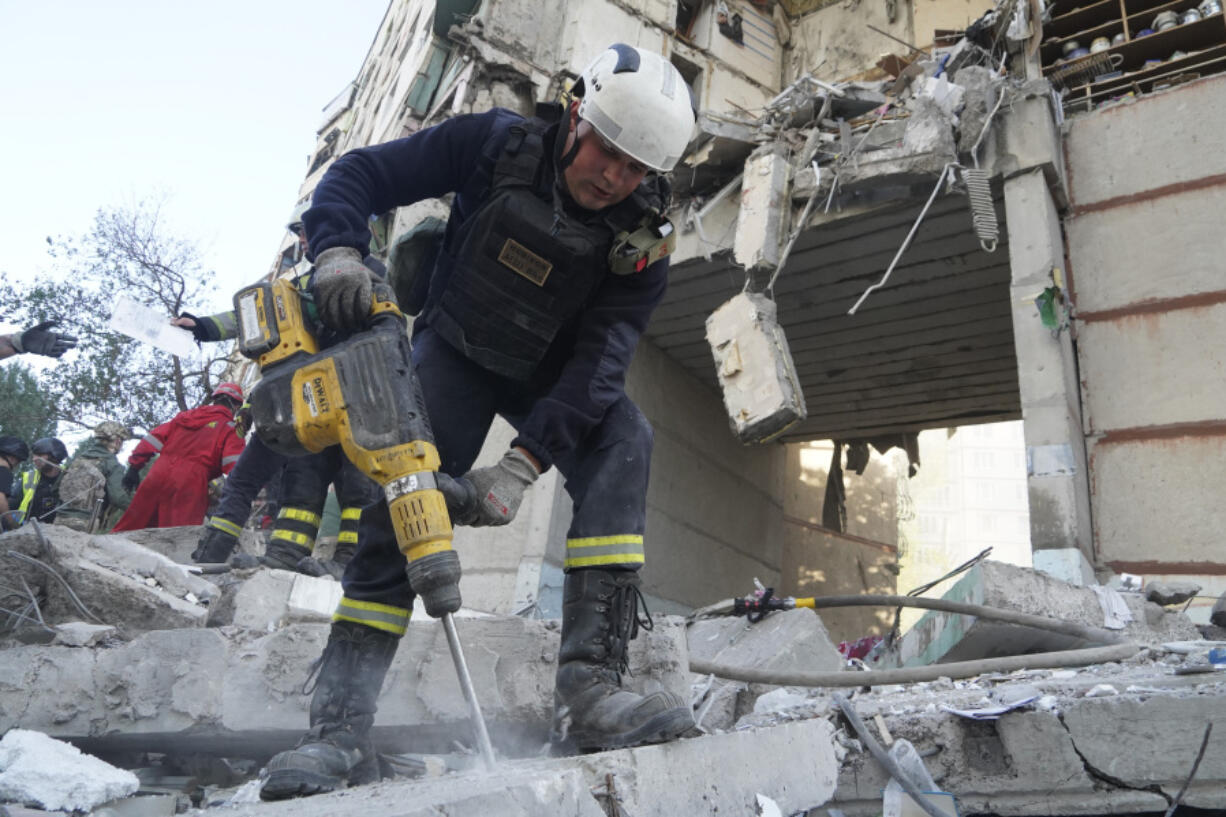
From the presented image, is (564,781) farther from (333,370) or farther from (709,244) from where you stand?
(709,244)

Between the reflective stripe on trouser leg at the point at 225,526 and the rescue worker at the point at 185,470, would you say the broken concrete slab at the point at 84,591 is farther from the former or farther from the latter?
the rescue worker at the point at 185,470

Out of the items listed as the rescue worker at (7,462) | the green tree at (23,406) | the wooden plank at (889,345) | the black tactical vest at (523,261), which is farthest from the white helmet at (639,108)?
the green tree at (23,406)

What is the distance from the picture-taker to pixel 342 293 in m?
2.09

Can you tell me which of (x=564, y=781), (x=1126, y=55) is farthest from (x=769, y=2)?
(x=564, y=781)

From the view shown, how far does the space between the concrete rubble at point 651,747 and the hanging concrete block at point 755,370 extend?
9.70 ft

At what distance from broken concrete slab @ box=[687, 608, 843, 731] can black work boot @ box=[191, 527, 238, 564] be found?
9.12 feet

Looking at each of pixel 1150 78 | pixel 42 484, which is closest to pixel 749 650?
pixel 1150 78

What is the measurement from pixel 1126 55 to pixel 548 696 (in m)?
6.92

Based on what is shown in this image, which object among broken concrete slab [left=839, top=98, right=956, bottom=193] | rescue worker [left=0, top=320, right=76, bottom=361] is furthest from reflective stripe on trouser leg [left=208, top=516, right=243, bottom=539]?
broken concrete slab [left=839, top=98, right=956, bottom=193]

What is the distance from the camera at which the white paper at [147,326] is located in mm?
4883

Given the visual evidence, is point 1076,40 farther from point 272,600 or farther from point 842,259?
point 272,600

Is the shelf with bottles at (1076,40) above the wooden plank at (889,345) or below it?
above

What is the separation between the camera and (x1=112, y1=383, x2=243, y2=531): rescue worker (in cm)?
584

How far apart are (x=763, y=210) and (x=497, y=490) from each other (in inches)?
189
